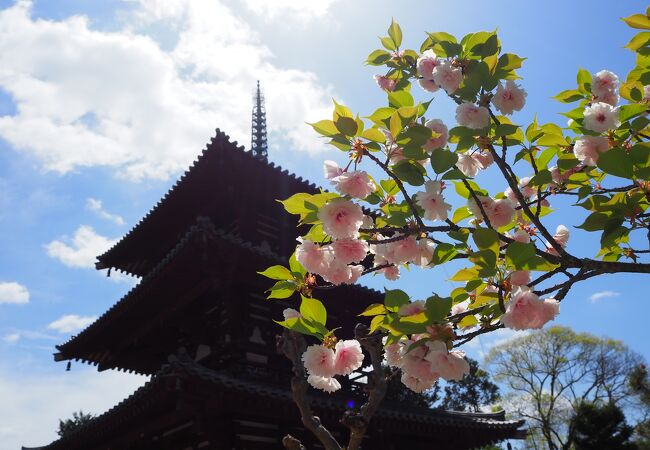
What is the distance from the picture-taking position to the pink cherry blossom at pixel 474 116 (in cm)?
222

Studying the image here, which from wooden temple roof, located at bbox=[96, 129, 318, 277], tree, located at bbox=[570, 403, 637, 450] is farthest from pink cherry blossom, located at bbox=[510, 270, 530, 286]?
tree, located at bbox=[570, 403, 637, 450]

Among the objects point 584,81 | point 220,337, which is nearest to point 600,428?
point 220,337

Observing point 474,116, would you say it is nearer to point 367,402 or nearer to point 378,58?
point 378,58

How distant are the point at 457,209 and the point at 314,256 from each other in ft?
2.71

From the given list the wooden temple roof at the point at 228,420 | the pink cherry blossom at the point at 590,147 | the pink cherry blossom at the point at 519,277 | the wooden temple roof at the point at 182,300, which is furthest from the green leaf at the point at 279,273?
the wooden temple roof at the point at 182,300

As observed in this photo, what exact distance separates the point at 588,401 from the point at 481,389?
11693mm

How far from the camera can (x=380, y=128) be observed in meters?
2.22

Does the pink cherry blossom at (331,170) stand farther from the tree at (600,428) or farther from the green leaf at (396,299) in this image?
the tree at (600,428)

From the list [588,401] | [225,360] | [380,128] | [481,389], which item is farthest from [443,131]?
[481,389]

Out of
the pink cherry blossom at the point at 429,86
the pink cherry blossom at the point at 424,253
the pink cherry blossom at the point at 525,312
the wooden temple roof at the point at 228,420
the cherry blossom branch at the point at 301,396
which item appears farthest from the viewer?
the wooden temple roof at the point at 228,420

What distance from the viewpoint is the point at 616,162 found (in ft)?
6.31

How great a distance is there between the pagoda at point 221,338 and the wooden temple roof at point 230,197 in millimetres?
23

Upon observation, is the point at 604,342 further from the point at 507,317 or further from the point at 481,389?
the point at 507,317

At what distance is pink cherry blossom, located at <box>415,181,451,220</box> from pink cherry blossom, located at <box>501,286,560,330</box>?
526 mm
